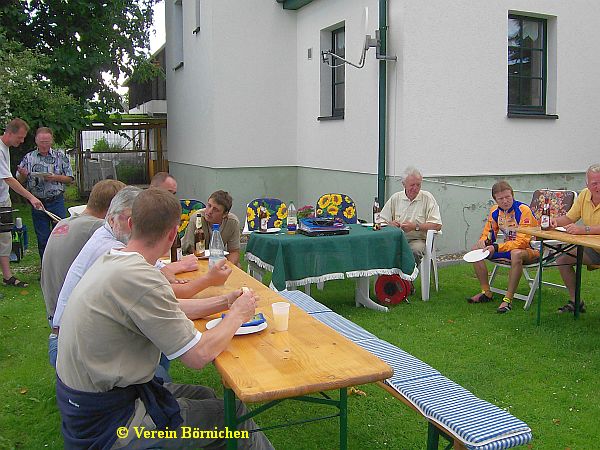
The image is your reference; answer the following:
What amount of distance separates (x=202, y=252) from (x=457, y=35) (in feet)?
16.1

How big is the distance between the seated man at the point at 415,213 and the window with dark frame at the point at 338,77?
313 cm

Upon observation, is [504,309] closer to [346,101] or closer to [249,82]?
[346,101]

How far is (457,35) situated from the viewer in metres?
8.23

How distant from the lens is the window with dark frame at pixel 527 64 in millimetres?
8883

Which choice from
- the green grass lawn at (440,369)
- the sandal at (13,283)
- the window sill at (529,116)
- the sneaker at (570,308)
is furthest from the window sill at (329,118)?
the sandal at (13,283)

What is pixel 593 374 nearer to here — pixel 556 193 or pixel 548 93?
pixel 556 193

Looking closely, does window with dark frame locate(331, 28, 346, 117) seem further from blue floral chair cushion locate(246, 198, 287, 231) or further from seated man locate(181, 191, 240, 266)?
seated man locate(181, 191, 240, 266)

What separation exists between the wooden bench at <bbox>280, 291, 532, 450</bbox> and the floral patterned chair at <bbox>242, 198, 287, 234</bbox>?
3.33m

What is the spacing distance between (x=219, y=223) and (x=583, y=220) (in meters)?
3.28

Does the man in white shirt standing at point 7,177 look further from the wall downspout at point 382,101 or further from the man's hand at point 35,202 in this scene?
the wall downspout at point 382,101

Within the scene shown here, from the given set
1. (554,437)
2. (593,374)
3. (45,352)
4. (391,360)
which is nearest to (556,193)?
(593,374)

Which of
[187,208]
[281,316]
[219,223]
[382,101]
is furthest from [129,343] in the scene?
[382,101]

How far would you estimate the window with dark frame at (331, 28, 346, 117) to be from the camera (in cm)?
986

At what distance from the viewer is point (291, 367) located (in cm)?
252
